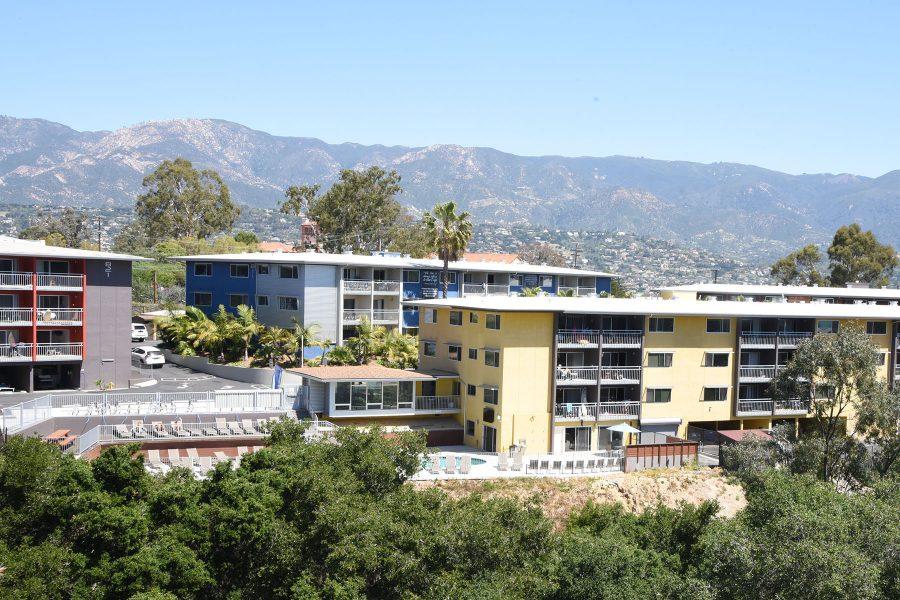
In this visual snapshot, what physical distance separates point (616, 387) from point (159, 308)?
48653 mm

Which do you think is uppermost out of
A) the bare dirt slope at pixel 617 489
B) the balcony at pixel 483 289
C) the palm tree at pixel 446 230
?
the palm tree at pixel 446 230

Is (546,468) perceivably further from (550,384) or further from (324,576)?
(324,576)

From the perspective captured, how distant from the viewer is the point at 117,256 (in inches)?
2181

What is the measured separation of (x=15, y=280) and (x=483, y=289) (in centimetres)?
3541

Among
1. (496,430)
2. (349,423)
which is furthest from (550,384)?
(349,423)

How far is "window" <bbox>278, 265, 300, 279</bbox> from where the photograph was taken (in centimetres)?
6606

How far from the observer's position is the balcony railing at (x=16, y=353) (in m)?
52.4

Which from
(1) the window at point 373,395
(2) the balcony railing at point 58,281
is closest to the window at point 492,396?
(1) the window at point 373,395

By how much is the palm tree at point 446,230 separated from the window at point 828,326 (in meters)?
25.0

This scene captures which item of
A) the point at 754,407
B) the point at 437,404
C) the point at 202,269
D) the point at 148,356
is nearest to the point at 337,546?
the point at 437,404

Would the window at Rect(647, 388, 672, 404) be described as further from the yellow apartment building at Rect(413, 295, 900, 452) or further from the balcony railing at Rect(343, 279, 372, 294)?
the balcony railing at Rect(343, 279, 372, 294)

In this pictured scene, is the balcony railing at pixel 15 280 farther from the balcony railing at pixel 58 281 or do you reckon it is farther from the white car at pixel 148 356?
the white car at pixel 148 356

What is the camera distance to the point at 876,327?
62.2 meters

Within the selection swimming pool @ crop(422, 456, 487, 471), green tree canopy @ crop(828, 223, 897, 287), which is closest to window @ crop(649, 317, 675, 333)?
swimming pool @ crop(422, 456, 487, 471)
